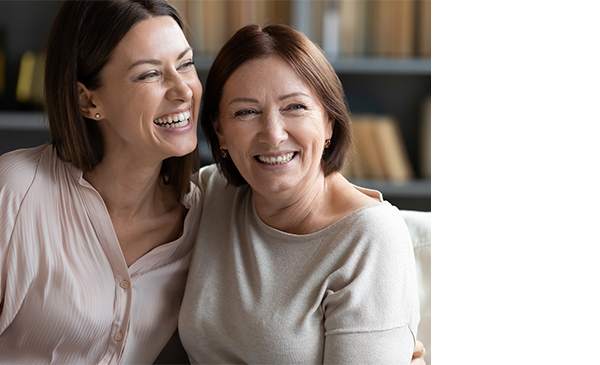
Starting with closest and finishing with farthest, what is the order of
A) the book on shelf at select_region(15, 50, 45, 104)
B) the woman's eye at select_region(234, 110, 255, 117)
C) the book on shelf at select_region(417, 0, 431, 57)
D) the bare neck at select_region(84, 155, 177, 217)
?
the woman's eye at select_region(234, 110, 255, 117)
the bare neck at select_region(84, 155, 177, 217)
the book on shelf at select_region(417, 0, 431, 57)
the book on shelf at select_region(15, 50, 45, 104)

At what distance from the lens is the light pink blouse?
1205mm

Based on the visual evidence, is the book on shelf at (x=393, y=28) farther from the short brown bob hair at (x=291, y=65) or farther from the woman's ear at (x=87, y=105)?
the woman's ear at (x=87, y=105)

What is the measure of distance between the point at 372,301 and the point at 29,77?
2238mm

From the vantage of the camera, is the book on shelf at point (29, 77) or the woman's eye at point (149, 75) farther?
the book on shelf at point (29, 77)

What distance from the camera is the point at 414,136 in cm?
281

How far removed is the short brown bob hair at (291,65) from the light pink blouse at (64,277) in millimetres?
368

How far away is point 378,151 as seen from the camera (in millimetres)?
2645

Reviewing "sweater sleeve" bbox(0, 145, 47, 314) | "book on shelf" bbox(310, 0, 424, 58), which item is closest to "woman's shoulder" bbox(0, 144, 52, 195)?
"sweater sleeve" bbox(0, 145, 47, 314)

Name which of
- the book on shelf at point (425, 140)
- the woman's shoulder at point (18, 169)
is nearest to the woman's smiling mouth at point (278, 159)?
the woman's shoulder at point (18, 169)

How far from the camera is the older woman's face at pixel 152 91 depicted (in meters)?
1.20

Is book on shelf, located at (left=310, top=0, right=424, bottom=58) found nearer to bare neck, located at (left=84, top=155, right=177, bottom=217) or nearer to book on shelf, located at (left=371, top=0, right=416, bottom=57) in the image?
book on shelf, located at (left=371, top=0, right=416, bottom=57)

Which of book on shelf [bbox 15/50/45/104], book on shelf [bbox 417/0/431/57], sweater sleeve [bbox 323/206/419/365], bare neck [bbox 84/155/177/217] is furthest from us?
book on shelf [bbox 15/50/45/104]

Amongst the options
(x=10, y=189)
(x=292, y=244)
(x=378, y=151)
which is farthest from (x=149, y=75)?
(x=378, y=151)
